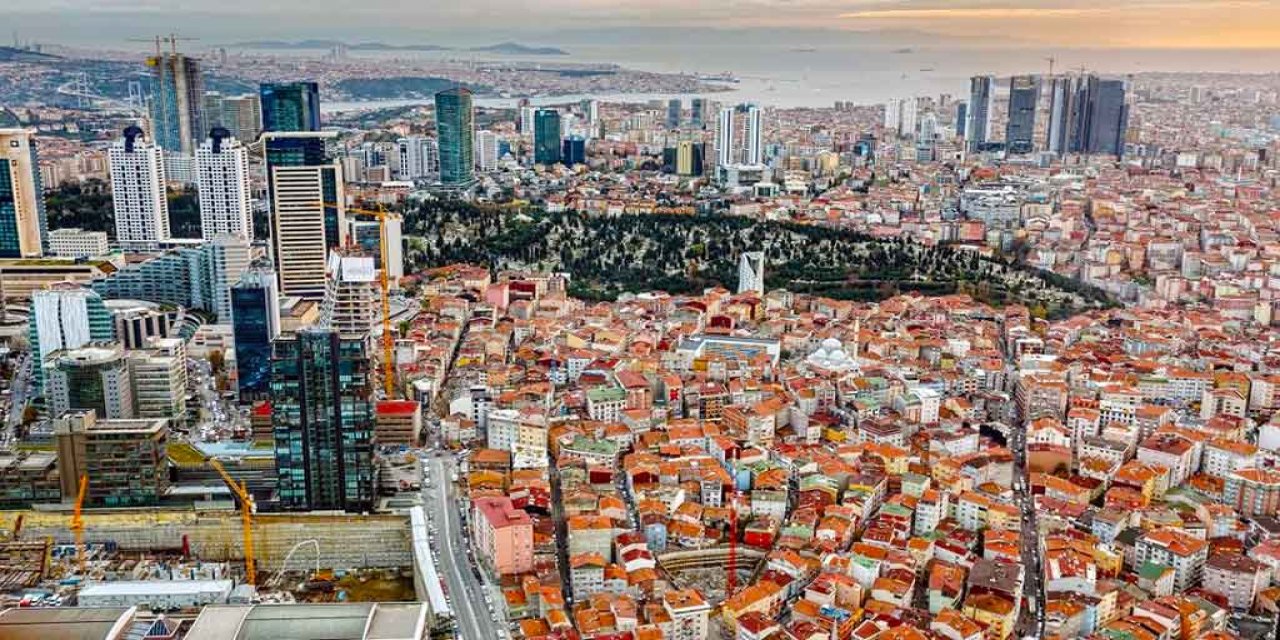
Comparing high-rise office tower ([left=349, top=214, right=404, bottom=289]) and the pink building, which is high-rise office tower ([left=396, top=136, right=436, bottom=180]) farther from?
the pink building

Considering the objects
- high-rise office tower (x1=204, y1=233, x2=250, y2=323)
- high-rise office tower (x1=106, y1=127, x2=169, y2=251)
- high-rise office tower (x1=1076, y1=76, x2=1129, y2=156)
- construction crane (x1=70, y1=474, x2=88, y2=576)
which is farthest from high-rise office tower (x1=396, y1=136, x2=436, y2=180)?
construction crane (x1=70, y1=474, x2=88, y2=576)

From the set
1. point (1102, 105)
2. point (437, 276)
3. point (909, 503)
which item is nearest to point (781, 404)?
point (909, 503)

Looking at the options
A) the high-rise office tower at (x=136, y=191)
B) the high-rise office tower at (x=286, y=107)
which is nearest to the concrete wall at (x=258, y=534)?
the high-rise office tower at (x=136, y=191)

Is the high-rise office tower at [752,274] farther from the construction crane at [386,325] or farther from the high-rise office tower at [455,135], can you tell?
the high-rise office tower at [455,135]

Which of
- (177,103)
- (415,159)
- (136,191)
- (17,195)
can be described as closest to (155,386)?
(17,195)

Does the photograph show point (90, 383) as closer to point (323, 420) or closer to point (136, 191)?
point (323, 420)
